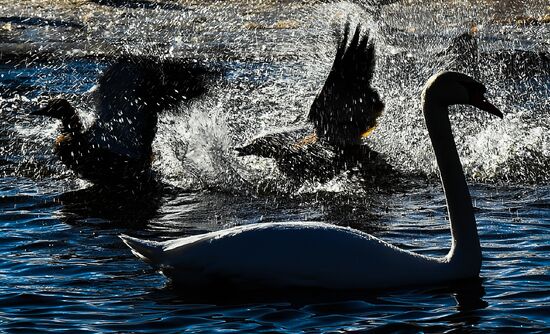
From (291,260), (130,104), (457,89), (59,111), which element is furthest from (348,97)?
(291,260)

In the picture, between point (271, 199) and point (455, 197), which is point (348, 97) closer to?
point (271, 199)

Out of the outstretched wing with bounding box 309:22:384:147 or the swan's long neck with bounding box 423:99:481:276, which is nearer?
the swan's long neck with bounding box 423:99:481:276

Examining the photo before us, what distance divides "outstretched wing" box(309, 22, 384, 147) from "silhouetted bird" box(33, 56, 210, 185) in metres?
1.17

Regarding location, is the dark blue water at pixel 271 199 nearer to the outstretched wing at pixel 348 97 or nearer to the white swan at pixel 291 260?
the white swan at pixel 291 260

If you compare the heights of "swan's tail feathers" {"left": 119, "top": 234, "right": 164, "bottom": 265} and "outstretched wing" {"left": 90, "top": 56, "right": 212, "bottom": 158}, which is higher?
"outstretched wing" {"left": 90, "top": 56, "right": 212, "bottom": 158}

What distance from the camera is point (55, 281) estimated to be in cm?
705

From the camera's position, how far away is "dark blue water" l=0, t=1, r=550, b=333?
20.5 ft

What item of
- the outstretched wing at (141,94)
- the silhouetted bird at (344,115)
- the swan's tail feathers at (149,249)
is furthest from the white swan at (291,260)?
the outstretched wing at (141,94)

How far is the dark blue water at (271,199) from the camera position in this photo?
625 centimetres

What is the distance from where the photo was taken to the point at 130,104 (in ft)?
38.3

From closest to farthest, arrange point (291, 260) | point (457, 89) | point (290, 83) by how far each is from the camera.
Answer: point (291, 260) < point (457, 89) < point (290, 83)

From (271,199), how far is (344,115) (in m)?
1.94

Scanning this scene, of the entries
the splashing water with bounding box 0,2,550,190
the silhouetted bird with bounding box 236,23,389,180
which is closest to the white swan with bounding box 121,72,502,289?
the splashing water with bounding box 0,2,550,190

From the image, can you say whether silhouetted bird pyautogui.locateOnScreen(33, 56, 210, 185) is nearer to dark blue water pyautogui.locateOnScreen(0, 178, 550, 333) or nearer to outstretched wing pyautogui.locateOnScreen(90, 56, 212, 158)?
outstretched wing pyautogui.locateOnScreen(90, 56, 212, 158)
